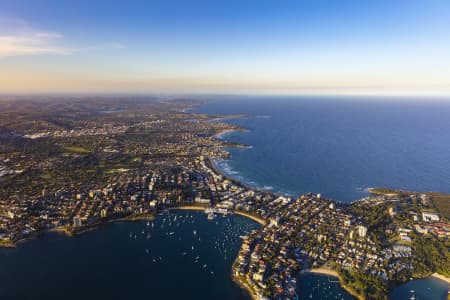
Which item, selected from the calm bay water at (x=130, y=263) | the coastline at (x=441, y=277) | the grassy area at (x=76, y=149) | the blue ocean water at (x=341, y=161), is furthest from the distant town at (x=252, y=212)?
the blue ocean water at (x=341, y=161)

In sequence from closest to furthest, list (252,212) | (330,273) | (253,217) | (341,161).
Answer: (330,273), (253,217), (252,212), (341,161)

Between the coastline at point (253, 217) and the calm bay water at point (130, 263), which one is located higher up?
the coastline at point (253, 217)

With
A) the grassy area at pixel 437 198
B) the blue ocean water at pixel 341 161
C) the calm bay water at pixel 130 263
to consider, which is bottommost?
the calm bay water at pixel 130 263

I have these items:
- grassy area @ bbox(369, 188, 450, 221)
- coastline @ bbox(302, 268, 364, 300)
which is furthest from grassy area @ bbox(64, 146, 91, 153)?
grassy area @ bbox(369, 188, 450, 221)

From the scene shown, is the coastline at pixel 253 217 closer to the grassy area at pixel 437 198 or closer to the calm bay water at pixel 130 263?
the calm bay water at pixel 130 263

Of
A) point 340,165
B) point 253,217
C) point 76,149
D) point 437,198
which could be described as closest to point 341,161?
point 340,165

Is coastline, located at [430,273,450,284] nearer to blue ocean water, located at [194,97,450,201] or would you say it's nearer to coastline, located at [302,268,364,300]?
coastline, located at [302,268,364,300]

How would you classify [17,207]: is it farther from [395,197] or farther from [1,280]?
[395,197]

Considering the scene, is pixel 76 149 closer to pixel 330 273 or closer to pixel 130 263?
pixel 130 263
